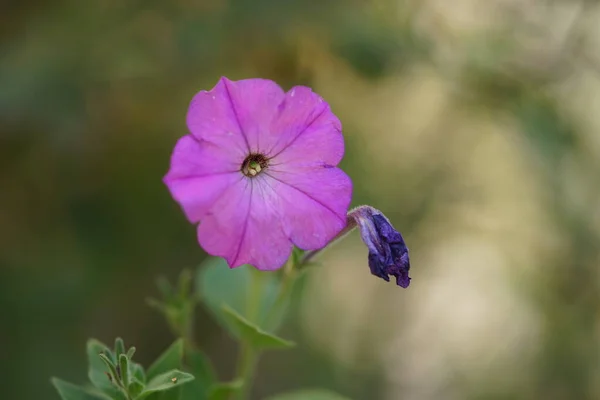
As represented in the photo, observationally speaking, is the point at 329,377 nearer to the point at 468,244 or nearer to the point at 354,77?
the point at 468,244

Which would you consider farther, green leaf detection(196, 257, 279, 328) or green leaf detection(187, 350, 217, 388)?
green leaf detection(196, 257, 279, 328)

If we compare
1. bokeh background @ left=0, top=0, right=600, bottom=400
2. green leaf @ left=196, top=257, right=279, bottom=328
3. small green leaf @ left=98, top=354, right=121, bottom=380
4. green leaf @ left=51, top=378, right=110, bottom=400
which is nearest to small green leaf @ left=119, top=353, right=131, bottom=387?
small green leaf @ left=98, top=354, right=121, bottom=380

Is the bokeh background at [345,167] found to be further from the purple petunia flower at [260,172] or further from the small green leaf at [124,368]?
the small green leaf at [124,368]

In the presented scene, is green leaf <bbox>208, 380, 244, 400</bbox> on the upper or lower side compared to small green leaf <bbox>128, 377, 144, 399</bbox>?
upper

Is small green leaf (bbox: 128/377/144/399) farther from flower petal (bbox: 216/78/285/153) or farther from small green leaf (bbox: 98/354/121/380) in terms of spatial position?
flower petal (bbox: 216/78/285/153)

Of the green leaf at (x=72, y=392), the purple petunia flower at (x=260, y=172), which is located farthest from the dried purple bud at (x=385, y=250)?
the green leaf at (x=72, y=392)

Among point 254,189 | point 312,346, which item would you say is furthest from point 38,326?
point 254,189
